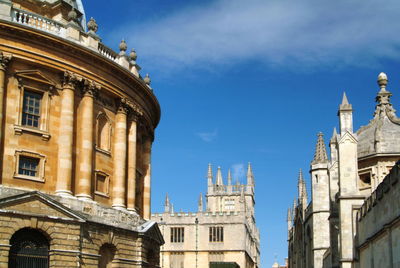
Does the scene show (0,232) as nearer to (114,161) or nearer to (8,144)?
(8,144)

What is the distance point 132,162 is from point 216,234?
198ft

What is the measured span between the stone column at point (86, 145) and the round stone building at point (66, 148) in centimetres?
5

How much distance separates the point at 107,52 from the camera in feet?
124

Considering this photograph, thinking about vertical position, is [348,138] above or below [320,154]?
below

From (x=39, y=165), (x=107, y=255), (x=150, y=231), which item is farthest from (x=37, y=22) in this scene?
(x=150, y=231)

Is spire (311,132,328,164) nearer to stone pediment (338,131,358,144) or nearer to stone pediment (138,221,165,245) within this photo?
stone pediment (338,131,358,144)

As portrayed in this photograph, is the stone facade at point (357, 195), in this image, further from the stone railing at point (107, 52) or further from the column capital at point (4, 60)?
the column capital at point (4, 60)

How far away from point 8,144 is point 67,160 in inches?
124

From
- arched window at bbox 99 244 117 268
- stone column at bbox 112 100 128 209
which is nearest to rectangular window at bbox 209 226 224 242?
stone column at bbox 112 100 128 209

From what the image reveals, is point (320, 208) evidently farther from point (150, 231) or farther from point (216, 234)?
point (216, 234)

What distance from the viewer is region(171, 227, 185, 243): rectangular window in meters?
97.1

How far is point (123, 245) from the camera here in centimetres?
3541

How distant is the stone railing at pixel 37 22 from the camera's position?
33438mm

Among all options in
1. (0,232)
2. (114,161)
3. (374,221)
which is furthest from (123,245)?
(374,221)
